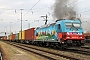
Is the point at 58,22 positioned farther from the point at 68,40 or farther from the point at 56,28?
the point at 68,40

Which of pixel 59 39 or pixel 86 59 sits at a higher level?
pixel 59 39

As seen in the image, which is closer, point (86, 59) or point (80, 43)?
point (86, 59)

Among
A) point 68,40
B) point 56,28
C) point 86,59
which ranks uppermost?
point 56,28

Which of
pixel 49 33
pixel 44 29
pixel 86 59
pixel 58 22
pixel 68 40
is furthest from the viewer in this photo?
pixel 44 29

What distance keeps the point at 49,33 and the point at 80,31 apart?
5.95 m

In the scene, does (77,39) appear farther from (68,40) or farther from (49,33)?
(49,33)

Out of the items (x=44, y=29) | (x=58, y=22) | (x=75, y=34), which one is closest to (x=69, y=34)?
(x=75, y=34)

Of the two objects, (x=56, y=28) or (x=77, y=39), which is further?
(x=56, y=28)

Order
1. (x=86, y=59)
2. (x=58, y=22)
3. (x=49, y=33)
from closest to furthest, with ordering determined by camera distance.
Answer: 1. (x=86, y=59)
2. (x=58, y=22)
3. (x=49, y=33)

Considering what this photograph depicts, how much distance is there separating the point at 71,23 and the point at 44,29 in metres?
8.32

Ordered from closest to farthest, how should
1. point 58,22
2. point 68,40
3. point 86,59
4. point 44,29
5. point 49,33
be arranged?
point 86,59 < point 68,40 < point 58,22 < point 49,33 < point 44,29

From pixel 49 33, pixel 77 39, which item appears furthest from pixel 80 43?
pixel 49 33

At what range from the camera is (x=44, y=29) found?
1147 inches

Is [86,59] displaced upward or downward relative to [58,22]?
downward
